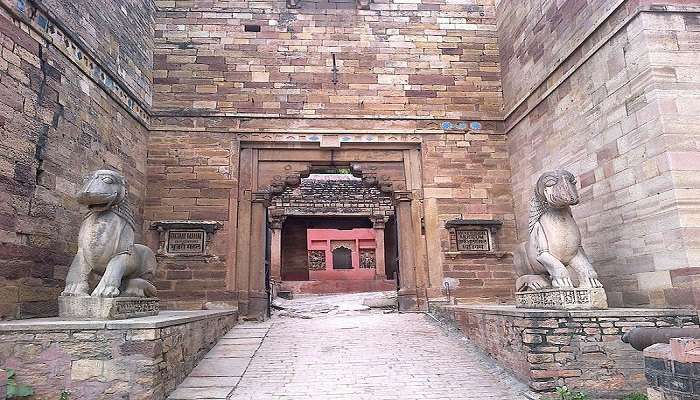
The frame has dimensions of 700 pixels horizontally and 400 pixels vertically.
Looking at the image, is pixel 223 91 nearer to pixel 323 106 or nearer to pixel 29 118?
pixel 323 106

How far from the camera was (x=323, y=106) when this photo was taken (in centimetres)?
828

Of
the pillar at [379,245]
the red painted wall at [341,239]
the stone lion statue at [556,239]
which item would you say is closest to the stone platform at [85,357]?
the stone lion statue at [556,239]

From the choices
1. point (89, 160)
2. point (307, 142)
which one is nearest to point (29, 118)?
point (89, 160)

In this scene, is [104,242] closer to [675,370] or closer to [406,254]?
[675,370]

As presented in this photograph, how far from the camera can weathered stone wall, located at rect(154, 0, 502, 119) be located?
8.20m

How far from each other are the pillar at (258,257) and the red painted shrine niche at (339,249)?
705 cm

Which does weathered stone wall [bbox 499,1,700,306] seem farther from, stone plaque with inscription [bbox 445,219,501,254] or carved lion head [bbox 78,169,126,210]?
carved lion head [bbox 78,169,126,210]

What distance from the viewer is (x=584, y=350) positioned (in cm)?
391

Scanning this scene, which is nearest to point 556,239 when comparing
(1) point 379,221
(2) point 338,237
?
(1) point 379,221

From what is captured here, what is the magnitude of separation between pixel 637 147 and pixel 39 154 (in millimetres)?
6581

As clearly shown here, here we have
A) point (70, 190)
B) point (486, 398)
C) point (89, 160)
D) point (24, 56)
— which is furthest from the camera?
point (89, 160)

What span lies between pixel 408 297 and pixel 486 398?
376 centimetres

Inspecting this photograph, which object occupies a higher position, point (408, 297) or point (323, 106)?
point (323, 106)

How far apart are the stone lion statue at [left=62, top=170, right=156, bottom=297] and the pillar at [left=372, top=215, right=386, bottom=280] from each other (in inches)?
402
